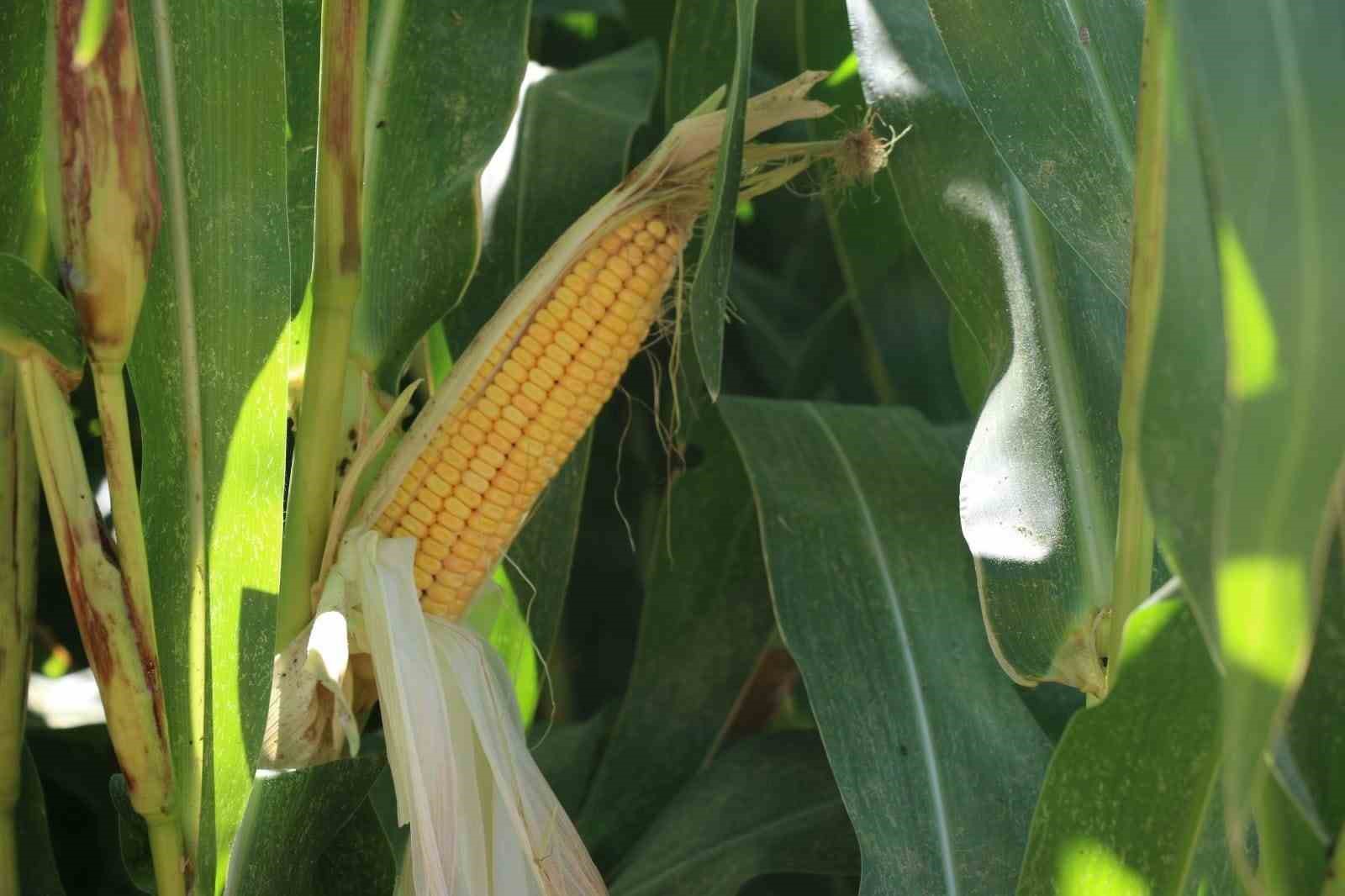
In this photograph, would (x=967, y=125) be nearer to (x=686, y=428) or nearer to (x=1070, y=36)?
(x=1070, y=36)

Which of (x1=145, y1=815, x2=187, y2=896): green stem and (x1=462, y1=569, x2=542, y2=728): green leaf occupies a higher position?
(x1=145, y1=815, x2=187, y2=896): green stem

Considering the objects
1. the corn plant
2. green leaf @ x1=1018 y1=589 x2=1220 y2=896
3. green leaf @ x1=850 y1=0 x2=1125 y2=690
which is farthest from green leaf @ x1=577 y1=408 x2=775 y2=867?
green leaf @ x1=1018 y1=589 x2=1220 y2=896

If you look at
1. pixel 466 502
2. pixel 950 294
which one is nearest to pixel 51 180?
pixel 466 502

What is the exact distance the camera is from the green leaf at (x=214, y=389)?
461mm

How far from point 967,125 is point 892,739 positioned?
0.98 ft

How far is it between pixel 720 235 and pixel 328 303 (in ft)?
0.57

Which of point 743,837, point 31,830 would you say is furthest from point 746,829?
point 31,830

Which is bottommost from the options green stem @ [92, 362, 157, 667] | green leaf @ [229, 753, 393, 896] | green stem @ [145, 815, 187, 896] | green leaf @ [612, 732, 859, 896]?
green leaf @ [612, 732, 859, 896]

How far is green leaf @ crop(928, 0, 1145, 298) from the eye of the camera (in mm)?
469

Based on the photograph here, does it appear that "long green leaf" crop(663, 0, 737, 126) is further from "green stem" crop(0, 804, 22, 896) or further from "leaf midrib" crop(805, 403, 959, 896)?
"green stem" crop(0, 804, 22, 896)

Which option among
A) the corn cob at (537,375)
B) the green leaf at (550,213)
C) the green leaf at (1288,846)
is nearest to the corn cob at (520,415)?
the corn cob at (537,375)

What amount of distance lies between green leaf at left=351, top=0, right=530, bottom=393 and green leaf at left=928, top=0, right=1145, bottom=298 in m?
0.21

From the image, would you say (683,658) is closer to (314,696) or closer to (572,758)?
(572,758)

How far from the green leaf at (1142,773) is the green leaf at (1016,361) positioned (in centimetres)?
10
